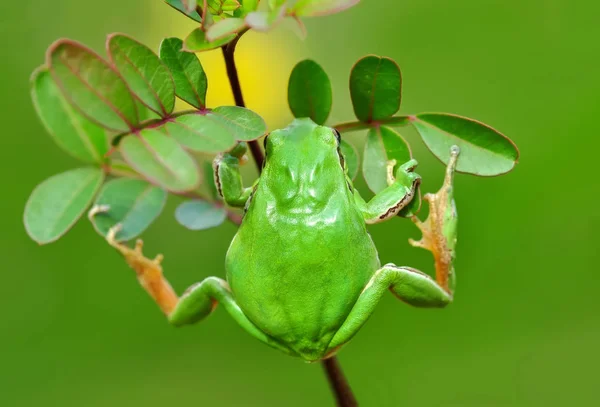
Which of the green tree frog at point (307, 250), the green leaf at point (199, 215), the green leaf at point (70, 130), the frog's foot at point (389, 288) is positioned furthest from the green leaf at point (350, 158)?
the green leaf at point (70, 130)

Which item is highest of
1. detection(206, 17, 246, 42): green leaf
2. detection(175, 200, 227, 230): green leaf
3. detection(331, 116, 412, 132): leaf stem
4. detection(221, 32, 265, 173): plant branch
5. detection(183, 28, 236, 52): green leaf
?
detection(206, 17, 246, 42): green leaf

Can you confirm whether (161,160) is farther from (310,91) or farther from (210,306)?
(210,306)

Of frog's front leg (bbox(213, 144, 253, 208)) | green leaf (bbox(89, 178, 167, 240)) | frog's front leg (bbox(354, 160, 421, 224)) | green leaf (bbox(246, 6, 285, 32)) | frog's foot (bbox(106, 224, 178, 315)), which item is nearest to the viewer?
green leaf (bbox(246, 6, 285, 32))

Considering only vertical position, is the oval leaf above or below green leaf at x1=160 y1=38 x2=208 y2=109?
below

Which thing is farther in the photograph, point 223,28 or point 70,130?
point 70,130

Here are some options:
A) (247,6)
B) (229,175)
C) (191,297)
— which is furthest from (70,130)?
(247,6)

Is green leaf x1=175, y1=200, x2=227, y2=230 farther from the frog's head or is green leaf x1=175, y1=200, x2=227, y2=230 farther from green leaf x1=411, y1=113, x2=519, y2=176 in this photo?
green leaf x1=411, y1=113, x2=519, y2=176

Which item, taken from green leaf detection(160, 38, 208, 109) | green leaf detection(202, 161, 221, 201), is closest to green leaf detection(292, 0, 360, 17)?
green leaf detection(160, 38, 208, 109)
